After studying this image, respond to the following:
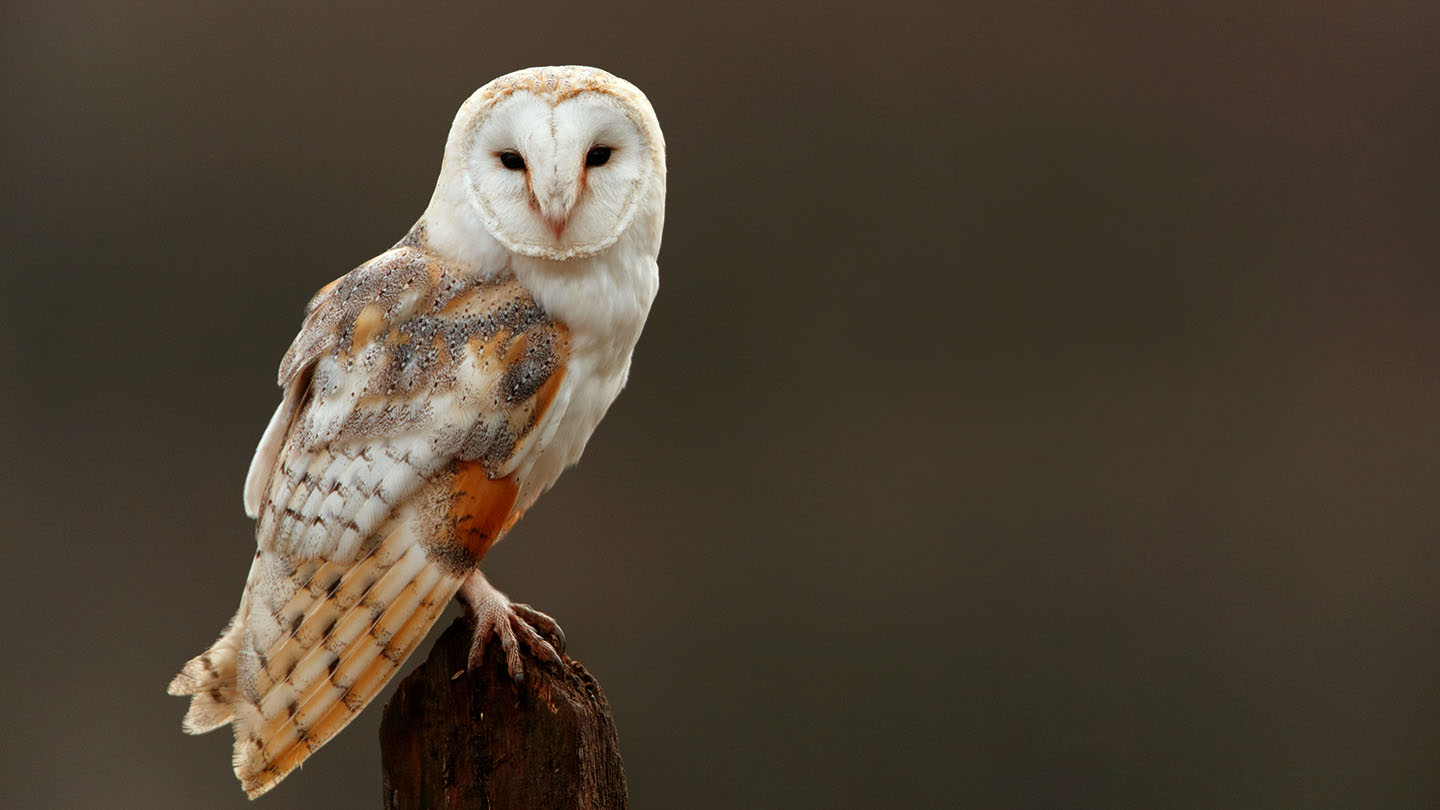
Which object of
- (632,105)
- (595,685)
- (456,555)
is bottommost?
(595,685)

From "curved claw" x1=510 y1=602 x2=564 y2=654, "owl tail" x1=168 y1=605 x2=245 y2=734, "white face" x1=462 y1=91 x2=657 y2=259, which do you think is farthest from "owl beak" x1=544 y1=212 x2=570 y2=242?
"owl tail" x1=168 y1=605 x2=245 y2=734

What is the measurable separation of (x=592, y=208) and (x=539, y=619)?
508 millimetres

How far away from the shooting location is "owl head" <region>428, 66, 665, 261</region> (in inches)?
45.5

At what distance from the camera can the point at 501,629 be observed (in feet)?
4.31

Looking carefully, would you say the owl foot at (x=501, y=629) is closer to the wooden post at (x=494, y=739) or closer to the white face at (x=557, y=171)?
the wooden post at (x=494, y=739)

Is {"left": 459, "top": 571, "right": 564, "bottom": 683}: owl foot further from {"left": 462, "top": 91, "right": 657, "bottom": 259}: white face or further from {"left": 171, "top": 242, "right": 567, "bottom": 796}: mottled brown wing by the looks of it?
{"left": 462, "top": 91, "right": 657, "bottom": 259}: white face

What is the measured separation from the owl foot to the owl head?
1.32 ft

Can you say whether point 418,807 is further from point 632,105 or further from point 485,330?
point 632,105

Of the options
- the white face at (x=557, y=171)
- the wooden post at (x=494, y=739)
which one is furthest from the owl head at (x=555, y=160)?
the wooden post at (x=494, y=739)

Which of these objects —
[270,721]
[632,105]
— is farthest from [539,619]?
[632,105]

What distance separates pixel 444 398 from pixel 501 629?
0.27m

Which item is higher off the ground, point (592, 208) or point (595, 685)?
point (592, 208)

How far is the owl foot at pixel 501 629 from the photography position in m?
1.30

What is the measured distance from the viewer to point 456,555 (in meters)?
1.23
